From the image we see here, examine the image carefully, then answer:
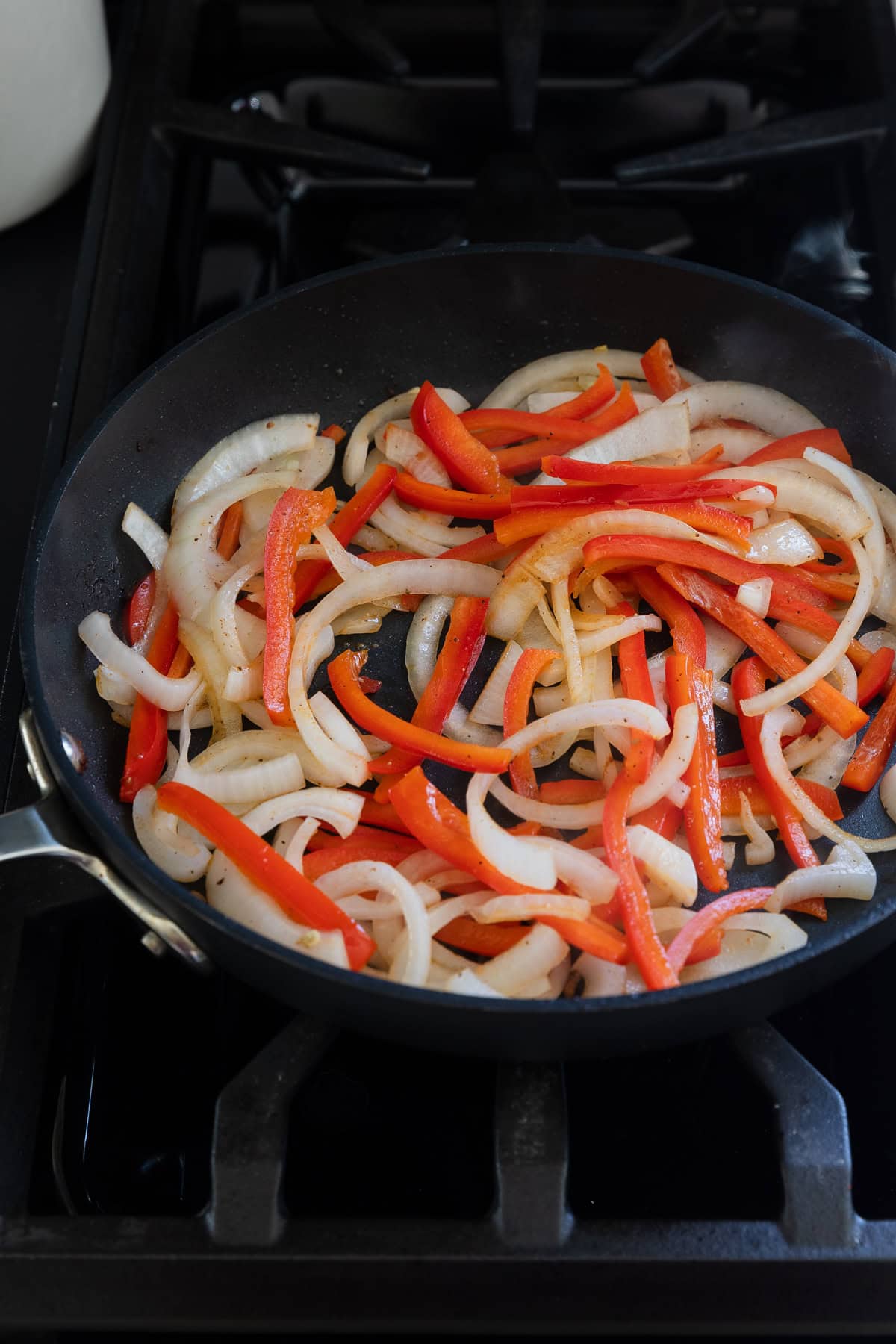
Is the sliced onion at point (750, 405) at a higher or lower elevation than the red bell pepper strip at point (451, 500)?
higher

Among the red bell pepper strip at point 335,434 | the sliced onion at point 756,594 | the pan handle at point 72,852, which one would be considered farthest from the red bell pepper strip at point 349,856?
the red bell pepper strip at point 335,434

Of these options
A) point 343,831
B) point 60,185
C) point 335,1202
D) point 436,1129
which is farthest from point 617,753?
point 60,185

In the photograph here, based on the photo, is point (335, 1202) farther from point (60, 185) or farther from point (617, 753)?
point (60, 185)

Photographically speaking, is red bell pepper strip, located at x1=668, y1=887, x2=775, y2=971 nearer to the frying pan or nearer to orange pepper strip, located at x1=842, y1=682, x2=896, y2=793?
the frying pan

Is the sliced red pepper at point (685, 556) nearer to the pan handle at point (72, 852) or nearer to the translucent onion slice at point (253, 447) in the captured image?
the translucent onion slice at point (253, 447)

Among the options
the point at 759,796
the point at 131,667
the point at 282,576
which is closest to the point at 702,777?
the point at 759,796

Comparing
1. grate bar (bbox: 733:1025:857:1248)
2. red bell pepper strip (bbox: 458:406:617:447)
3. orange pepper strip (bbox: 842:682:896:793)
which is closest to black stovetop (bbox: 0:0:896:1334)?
grate bar (bbox: 733:1025:857:1248)

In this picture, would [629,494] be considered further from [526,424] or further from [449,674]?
[449,674]

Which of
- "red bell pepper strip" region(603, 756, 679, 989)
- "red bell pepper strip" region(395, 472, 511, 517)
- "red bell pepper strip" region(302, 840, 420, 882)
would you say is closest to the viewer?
"red bell pepper strip" region(603, 756, 679, 989)
